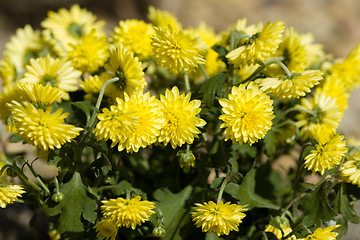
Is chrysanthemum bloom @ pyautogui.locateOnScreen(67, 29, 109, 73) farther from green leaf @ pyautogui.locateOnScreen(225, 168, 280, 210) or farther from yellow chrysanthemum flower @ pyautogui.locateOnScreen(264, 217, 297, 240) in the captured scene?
yellow chrysanthemum flower @ pyautogui.locateOnScreen(264, 217, 297, 240)

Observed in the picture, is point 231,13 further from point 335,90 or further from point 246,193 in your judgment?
point 246,193

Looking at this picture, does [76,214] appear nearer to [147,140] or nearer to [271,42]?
[147,140]

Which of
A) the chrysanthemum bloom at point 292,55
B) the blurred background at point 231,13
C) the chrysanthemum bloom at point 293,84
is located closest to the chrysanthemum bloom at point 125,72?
the chrysanthemum bloom at point 293,84

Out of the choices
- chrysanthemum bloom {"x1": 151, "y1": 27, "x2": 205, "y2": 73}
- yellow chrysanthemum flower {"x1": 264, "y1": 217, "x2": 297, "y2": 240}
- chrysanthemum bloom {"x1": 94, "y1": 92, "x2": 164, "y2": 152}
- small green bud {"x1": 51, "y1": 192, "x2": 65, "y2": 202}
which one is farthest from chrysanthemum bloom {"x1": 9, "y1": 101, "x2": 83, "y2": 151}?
yellow chrysanthemum flower {"x1": 264, "y1": 217, "x2": 297, "y2": 240}

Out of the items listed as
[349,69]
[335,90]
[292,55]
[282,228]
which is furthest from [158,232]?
[349,69]

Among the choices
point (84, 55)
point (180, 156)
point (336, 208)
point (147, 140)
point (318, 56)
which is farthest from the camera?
point (318, 56)

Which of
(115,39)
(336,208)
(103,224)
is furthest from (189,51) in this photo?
(336,208)
